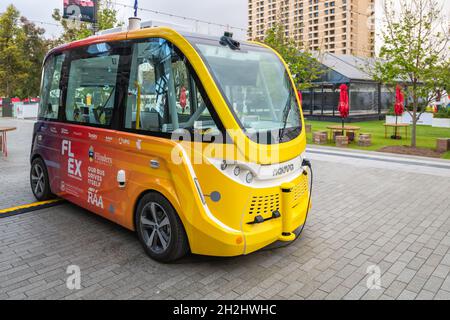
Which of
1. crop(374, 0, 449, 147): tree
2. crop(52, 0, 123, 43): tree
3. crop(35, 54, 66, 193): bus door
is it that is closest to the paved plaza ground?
crop(35, 54, 66, 193): bus door

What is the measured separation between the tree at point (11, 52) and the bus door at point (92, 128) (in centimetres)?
3189

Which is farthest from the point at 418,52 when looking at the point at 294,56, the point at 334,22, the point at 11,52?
the point at 334,22

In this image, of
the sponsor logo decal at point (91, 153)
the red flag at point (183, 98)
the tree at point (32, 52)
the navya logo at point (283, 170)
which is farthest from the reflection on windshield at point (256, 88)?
the tree at point (32, 52)

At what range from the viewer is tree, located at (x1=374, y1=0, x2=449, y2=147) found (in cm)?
1301

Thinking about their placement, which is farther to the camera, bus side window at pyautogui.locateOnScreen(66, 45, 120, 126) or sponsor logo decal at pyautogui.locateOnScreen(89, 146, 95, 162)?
sponsor logo decal at pyautogui.locateOnScreen(89, 146, 95, 162)

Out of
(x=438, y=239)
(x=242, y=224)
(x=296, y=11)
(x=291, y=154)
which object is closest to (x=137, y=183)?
(x=242, y=224)

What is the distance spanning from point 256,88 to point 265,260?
1928 millimetres

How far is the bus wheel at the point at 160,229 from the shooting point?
13.1 ft

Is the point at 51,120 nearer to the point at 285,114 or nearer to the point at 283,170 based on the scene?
the point at 285,114

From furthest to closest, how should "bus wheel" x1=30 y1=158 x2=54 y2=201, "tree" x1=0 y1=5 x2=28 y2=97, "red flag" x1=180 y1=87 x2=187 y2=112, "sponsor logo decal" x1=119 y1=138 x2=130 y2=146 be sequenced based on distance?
"tree" x1=0 y1=5 x2=28 y2=97, "bus wheel" x1=30 y1=158 x2=54 y2=201, "sponsor logo decal" x1=119 y1=138 x2=130 y2=146, "red flag" x1=180 y1=87 x2=187 y2=112

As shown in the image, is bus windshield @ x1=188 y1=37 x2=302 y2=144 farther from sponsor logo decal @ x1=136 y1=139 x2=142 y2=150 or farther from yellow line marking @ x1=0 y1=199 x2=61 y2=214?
yellow line marking @ x1=0 y1=199 x2=61 y2=214

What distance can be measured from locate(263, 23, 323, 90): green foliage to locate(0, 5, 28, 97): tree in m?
23.5

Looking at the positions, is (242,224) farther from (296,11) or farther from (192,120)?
(296,11)

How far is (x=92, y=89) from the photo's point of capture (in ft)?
16.7
